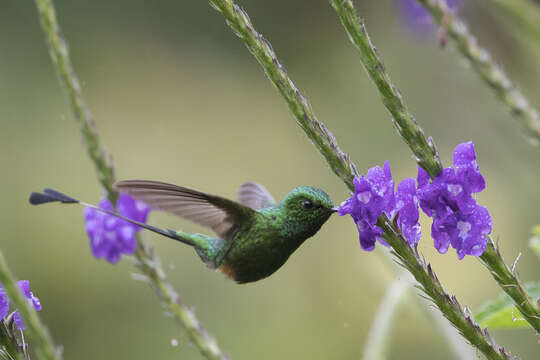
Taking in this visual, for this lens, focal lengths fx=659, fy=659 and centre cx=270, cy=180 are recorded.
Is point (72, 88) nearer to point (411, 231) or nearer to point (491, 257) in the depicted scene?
point (411, 231)

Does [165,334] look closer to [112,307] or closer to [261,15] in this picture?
[112,307]

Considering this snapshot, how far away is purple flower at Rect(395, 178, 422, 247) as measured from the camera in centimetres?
136

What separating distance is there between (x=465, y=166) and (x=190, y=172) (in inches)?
252

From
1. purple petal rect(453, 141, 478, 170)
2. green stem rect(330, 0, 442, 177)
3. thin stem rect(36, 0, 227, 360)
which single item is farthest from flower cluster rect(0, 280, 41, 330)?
purple petal rect(453, 141, 478, 170)

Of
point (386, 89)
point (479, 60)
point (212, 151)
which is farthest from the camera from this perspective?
point (212, 151)

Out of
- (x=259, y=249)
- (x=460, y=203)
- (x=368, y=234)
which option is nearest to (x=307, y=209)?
(x=259, y=249)

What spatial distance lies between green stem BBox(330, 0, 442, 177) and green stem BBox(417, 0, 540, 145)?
40 centimetres

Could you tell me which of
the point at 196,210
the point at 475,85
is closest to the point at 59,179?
the point at 475,85

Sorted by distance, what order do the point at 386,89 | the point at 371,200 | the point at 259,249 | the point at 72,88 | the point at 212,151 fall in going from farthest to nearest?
the point at 212,151, the point at 259,249, the point at 72,88, the point at 371,200, the point at 386,89

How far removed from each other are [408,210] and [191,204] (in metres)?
0.61

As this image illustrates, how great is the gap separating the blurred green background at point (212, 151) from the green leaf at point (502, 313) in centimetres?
280

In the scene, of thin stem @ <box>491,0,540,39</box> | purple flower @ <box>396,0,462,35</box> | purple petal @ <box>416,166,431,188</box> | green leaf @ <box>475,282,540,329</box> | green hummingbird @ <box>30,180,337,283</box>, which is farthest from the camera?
purple flower @ <box>396,0,462,35</box>

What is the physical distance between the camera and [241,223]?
184 cm

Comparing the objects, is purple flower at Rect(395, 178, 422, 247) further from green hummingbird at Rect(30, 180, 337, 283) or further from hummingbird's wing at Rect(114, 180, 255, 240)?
hummingbird's wing at Rect(114, 180, 255, 240)
